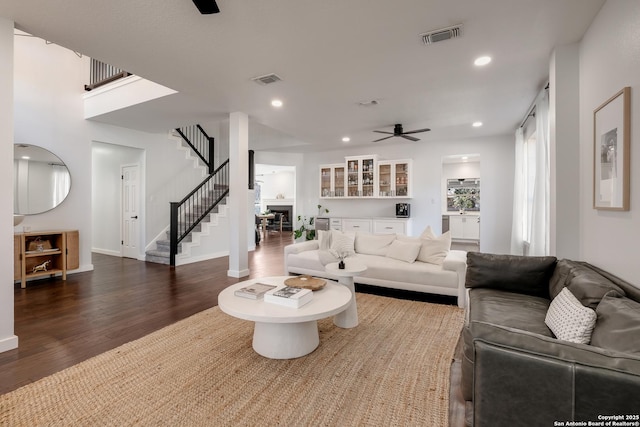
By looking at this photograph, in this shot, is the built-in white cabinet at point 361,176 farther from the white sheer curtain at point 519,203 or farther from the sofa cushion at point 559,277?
the sofa cushion at point 559,277

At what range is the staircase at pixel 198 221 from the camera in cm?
579

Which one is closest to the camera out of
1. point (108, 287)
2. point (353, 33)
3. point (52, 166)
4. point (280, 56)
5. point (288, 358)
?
point (288, 358)

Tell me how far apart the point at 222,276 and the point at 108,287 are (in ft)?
5.10

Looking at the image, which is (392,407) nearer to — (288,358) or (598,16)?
(288,358)

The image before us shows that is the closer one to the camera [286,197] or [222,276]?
[222,276]

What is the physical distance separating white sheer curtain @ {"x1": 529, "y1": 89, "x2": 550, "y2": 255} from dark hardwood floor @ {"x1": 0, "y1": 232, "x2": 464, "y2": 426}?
1.43m

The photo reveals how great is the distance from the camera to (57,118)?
4844mm

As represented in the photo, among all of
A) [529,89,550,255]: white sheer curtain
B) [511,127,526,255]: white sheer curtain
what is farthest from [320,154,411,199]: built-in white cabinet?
[529,89,550,255]: white sheer curtain

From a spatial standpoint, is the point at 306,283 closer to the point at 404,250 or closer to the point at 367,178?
the point at 404,250

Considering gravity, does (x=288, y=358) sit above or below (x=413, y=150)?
below

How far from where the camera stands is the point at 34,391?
1851 mm

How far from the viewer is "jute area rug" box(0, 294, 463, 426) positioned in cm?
163

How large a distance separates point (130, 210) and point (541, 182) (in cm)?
750

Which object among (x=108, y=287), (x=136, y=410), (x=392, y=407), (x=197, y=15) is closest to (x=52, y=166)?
(x=108, y=287)
